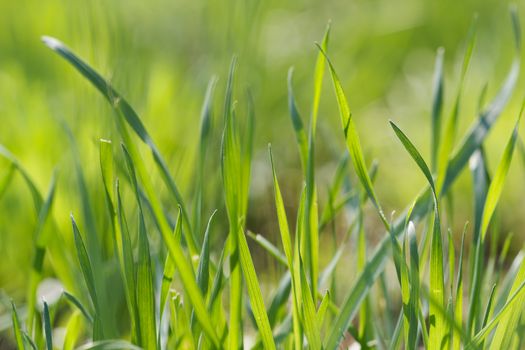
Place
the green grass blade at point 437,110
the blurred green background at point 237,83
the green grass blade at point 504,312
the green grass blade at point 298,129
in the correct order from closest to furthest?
the green grass blade at point 504,312 → the green grass blade at point 298,129 → the green grass blade at point 437,110 → the blurred green background at point 237,83

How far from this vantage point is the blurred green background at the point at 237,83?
109 centimetres

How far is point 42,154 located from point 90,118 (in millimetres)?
127

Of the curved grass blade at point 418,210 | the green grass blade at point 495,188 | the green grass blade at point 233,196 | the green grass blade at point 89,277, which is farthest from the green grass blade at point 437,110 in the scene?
the green grass blade at point 89,277

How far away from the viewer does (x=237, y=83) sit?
107cm

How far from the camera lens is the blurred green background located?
109 cm

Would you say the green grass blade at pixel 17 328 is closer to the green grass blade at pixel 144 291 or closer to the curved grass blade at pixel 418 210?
the green grass blade at pixel 144 291

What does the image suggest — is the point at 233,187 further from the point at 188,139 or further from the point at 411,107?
the point at 411,107

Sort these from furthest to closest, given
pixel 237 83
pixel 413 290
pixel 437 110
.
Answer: pixel 237 83 < pixel 437 110 < pixel 413 290

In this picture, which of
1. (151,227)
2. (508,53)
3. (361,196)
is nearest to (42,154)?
(151,227)

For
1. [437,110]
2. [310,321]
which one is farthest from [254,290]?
[437,110]

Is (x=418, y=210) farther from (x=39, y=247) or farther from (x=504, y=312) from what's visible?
(x=39, y=247)

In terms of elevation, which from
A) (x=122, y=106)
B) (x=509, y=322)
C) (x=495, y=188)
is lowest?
(x=509, y=322)

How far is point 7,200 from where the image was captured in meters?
1.13

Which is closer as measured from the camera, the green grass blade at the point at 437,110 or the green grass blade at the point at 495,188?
the green grass blade at the point at 495,188
